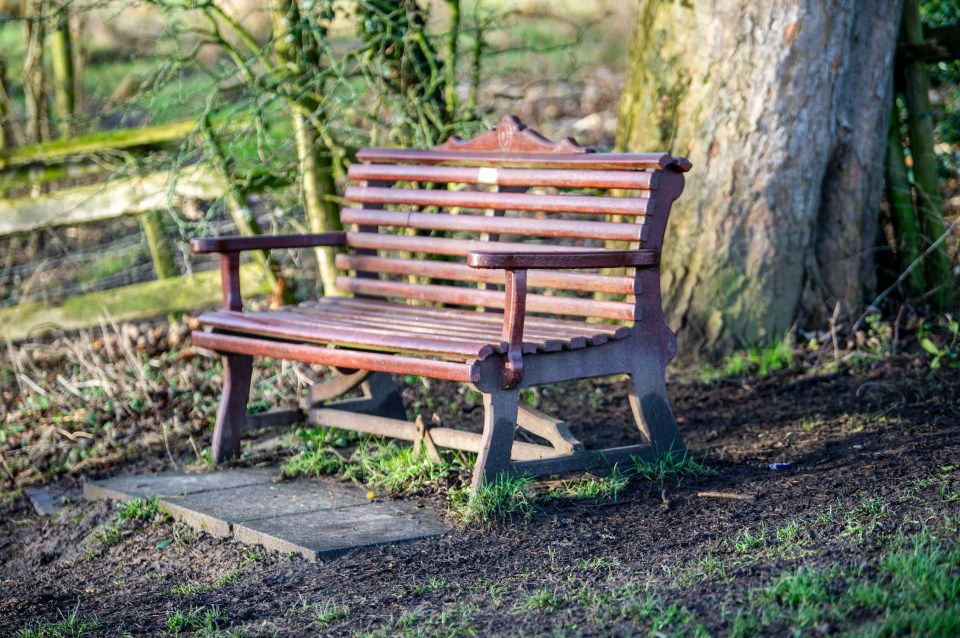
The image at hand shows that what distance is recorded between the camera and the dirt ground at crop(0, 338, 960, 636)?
3.02 meters

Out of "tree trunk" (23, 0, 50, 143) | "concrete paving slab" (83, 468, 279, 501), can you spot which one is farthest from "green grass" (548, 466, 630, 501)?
"tree trunk" (23, 0, 50, 143)

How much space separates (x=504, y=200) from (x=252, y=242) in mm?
1077

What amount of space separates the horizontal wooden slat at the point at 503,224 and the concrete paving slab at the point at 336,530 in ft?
4.05

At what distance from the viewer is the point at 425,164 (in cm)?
507

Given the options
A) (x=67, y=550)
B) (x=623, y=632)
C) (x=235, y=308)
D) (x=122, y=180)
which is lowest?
(x=67, y=550)

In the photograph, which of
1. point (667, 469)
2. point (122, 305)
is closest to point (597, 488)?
point (667, 469)

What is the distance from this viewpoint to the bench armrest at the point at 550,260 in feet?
11.6

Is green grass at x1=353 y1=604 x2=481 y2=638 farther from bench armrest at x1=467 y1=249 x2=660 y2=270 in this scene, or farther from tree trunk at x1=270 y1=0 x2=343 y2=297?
tree trunk at x1=270 y1=0 x2=343 y2=297

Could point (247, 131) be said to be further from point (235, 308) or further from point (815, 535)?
point (815, 535)

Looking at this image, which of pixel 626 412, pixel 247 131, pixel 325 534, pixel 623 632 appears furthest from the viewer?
pixel 247 131

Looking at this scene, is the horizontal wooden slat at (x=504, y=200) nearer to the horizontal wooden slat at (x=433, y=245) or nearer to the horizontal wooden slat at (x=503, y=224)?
the horizontal wooden slat at (x=503, y=224)

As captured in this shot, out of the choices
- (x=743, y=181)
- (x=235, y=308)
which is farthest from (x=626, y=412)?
(x=235, y=308)

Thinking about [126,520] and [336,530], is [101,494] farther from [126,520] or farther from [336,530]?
[336,530]

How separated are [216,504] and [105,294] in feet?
10.5
